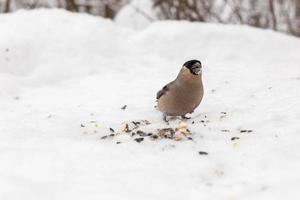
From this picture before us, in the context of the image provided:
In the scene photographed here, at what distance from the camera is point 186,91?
486 cm

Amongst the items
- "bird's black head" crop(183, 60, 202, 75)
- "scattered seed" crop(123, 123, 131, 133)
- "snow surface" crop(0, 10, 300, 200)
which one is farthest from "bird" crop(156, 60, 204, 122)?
"scattered seed" crop(123, 123, 131, 133)

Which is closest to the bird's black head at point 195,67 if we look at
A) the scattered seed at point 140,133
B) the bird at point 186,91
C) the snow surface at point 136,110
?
the bird at point 186,91

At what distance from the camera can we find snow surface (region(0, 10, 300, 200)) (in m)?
3.53

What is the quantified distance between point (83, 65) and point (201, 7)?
319 cm

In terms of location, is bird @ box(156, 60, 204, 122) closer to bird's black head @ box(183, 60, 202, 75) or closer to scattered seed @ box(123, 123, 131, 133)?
bird's black head @ box(183, 60, 202, 75)

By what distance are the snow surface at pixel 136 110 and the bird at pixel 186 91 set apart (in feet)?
0.58

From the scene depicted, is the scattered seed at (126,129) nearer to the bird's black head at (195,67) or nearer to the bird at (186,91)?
the bird at (186,91)

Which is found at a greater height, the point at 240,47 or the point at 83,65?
the point at 240,47

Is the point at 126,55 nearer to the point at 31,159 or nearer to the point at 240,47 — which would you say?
the point at 240,47

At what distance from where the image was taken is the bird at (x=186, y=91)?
15.9ft

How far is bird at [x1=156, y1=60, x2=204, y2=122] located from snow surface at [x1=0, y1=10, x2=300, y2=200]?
18 centimetres

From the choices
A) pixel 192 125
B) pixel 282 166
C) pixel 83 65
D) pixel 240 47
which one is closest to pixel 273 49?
pixel 240 47

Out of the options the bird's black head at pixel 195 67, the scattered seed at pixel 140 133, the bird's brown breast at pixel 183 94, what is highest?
the bird's black head at pixel 195 67

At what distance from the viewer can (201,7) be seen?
9.54 m
